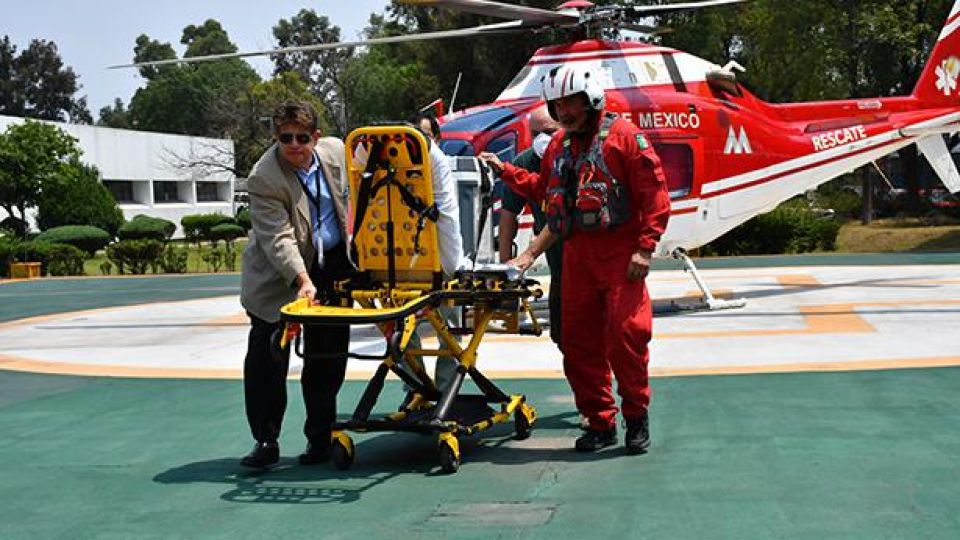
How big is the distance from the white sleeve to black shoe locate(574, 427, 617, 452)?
1.07m

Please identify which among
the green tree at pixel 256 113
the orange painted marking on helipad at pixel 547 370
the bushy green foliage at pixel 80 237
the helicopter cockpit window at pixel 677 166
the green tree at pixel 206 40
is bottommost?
the orange painted marking on helipad at pixel 547 370

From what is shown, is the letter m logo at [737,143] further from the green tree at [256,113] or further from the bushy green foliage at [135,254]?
the green tree at [256,113]

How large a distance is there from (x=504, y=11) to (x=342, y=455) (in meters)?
6.12

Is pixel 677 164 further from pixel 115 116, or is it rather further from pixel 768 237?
pixel 115 116

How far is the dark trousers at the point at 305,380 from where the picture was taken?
5.76m

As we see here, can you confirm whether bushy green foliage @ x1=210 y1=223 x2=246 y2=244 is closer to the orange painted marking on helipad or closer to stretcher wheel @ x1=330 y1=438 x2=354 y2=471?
the orange painted marking on helipad

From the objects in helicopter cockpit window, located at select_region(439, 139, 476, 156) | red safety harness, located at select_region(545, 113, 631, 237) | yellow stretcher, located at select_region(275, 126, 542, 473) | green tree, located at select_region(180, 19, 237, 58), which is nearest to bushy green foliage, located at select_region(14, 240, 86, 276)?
helicopter cockpit window, located at select_region(439, 139, 476, 156)

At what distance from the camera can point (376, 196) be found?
578cm

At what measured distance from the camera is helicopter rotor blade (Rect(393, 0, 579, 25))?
998 centimetres

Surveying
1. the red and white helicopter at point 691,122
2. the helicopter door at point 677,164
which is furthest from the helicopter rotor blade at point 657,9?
the helicopter door at point 677,164

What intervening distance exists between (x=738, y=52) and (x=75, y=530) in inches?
1849

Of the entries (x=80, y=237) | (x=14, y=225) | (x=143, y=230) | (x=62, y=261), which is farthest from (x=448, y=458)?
(x=14, y=225)

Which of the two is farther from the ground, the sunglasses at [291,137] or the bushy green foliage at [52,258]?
the sunglasses at [291,137]

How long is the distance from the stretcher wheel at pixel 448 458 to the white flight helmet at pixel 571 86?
1781mm
